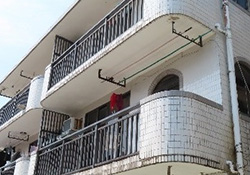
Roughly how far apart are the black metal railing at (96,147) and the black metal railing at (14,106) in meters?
3.70

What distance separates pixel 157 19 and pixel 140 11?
0.93 m

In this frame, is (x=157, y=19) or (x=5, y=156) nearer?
(x=157, y=19)

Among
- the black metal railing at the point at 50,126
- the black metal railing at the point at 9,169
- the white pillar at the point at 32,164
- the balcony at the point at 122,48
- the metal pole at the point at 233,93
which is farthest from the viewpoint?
the black metal railing at the point at 9,169

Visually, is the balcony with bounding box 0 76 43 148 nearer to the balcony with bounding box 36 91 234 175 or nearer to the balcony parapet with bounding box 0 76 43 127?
the balcony parapet with bounding box 0 76 43 127

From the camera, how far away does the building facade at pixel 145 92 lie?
291 inches

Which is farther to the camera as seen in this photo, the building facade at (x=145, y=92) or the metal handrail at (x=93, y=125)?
the metal handrail at (x=93, y=125)

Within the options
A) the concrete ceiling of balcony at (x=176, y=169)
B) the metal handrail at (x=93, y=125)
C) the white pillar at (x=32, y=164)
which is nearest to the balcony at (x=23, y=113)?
the white pillar at (x=32, y=164)

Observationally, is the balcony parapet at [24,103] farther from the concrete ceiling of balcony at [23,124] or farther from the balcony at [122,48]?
the balcony at [122,48]

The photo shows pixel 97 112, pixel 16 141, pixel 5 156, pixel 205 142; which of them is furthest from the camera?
pixel 5 156

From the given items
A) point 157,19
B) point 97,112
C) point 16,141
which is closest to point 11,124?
point 16,141

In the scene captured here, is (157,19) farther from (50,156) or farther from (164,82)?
(50,156)

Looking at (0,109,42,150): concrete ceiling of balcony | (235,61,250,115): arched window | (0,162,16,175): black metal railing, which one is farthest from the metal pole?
(0,162,16,175): black metal railing

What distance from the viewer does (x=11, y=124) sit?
53.2 ft

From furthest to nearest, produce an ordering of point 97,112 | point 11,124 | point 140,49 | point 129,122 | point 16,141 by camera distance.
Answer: point 16,141
point 11,124
point 97,112
point 140,49
point 129,122
